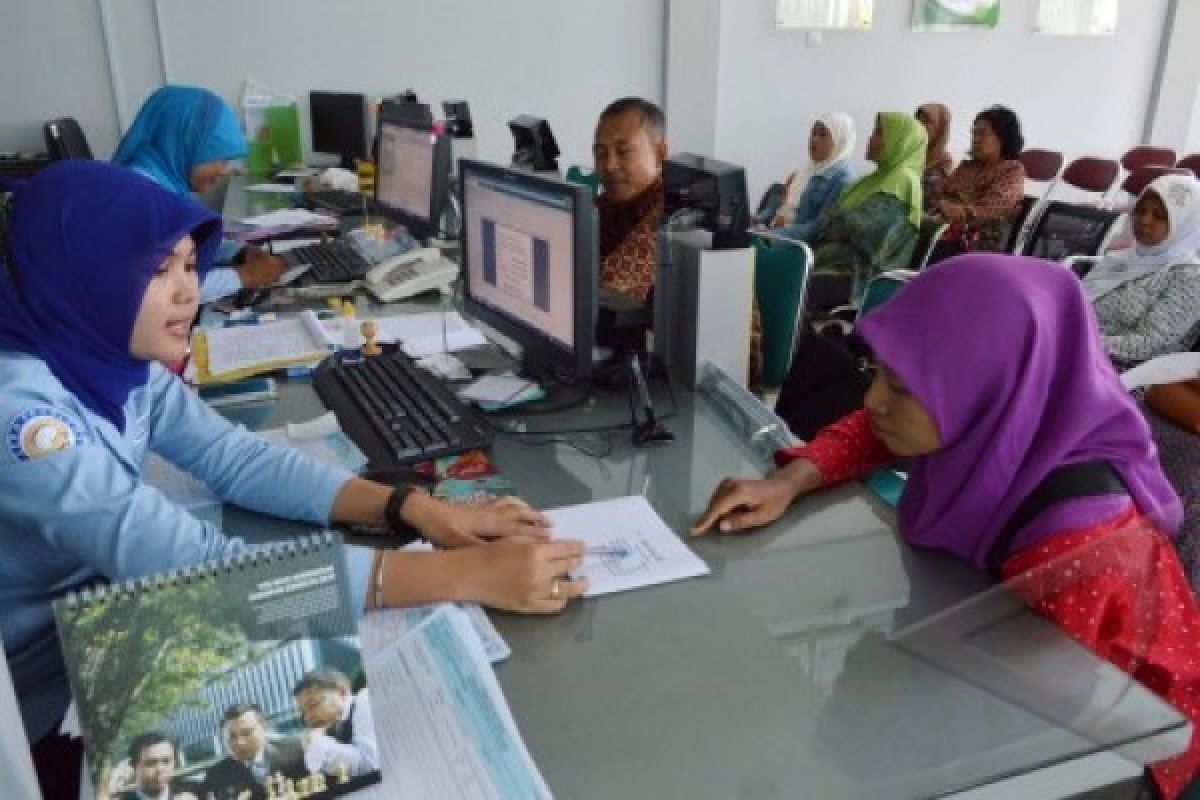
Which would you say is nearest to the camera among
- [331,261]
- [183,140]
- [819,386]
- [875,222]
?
[819,386]

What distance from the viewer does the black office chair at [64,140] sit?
392cm

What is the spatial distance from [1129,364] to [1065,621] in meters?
2.10

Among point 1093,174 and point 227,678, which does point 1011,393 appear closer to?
point 227,678

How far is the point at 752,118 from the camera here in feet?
18.2

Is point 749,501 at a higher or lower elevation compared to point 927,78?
lower

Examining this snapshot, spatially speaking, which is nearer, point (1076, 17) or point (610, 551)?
point (610, 551)

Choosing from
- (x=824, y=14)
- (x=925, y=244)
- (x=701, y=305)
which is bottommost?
(x=925, y=244)

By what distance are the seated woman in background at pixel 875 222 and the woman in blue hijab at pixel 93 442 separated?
2731 mm

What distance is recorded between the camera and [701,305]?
1483 mm

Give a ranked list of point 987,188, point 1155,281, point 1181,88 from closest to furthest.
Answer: point 1155,281 < point 987,188 < point 1181,88

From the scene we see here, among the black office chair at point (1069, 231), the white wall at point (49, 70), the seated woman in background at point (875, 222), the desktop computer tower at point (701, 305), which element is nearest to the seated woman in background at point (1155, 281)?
the black office chair at point (1069, 231)

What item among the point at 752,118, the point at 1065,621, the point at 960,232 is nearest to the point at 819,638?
the point at 1065,621

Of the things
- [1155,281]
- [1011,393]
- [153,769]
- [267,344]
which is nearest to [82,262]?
[153,769]

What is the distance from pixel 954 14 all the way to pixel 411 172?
180 inches
